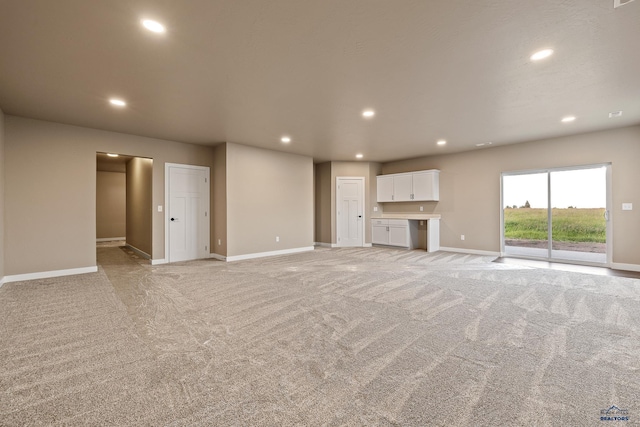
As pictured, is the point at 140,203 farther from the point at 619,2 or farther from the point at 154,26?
the point at 619,2

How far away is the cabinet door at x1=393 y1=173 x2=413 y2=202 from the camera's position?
28.0ft

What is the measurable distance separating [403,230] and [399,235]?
202 mm

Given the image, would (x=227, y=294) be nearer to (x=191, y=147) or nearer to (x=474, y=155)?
(x=191, y=147)

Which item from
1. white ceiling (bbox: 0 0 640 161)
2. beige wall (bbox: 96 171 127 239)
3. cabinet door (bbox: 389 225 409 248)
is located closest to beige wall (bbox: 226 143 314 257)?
white ceiling (bbox: 0 0 640 161)

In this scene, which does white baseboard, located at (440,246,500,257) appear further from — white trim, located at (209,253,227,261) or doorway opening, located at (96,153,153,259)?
doorway opening, located at (96,153,153,259)

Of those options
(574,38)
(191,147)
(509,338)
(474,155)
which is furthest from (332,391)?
(474,155)

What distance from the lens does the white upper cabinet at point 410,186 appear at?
26.6ft

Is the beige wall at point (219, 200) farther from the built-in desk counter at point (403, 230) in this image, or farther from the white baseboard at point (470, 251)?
the white baseboard at point (470, 251)

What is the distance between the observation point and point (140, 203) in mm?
7355

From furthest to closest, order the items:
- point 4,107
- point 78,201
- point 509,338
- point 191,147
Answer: point 191,147, point 78,201, point 4,107, point 509,338

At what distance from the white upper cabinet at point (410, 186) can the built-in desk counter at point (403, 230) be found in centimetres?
53

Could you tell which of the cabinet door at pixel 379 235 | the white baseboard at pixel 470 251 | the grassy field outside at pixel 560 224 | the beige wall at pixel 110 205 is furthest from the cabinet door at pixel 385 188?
the beige wall at pixel 110 205

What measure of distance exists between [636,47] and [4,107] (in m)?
8.02

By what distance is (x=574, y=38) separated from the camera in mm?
2625
